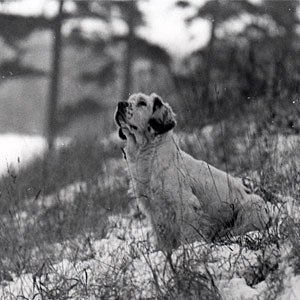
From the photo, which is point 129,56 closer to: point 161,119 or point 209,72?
point 209,72

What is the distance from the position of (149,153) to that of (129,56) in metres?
9.50

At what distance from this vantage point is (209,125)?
7.61 meters

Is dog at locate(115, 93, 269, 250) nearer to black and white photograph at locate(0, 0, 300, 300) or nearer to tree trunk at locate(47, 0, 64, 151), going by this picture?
black and white photograph at locate(0, 0, 300, 300)

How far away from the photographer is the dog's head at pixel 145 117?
198 inches

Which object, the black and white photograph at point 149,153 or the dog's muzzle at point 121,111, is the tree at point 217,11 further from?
the dog's muzzle at point 121,111

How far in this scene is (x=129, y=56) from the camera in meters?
14.3

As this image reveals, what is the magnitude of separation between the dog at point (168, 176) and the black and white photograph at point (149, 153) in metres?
0.01

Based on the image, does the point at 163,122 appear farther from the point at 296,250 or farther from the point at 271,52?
the point at 271,52

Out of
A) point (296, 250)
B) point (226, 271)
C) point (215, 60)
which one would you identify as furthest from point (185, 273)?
point (215, 60)

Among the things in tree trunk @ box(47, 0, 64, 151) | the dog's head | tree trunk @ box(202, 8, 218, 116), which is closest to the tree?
tree trunk @ box(202, 8, 218, 116)

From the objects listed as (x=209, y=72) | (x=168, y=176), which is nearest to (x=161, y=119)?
(x=168, y=176)

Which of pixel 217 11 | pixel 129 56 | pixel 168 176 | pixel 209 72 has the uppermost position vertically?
pixel 217 11

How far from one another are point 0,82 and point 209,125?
32.7 ft

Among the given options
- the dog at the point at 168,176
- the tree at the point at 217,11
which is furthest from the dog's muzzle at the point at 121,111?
the tree at the point at 217,11
